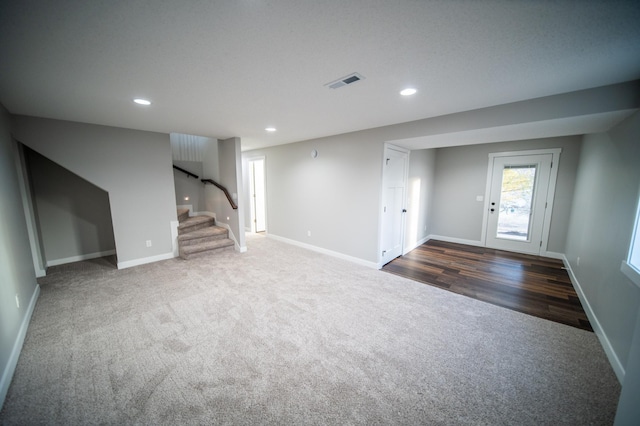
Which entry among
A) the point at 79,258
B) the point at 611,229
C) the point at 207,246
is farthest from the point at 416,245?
the point at 79,258

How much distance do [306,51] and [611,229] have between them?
3.44 m

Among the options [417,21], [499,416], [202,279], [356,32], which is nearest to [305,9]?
[356,32]

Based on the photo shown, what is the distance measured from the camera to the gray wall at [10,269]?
1.84 m

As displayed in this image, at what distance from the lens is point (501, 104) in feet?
8.58

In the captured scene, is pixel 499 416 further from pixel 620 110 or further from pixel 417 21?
pixel 620 110

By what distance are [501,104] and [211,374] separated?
401 cm

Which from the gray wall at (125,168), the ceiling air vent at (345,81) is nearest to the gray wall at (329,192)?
the ceiling air vent at (345,81)

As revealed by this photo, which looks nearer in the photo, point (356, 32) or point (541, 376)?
point (356, 32)

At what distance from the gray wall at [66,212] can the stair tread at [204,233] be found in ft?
5.16

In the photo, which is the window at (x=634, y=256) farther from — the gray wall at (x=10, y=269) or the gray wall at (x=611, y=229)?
the gray wall at (x=10, y=269)

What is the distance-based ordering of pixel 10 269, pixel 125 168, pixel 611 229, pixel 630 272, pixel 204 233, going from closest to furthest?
pixel 630 272 → pixel 10 269 → pixel 611 229 → pixel 125 168 → pixel 204 233

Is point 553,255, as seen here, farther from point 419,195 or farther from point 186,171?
point 186,171

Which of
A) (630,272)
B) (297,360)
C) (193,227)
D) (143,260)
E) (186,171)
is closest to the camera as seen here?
(630,272)

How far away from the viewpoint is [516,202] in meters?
4.91
